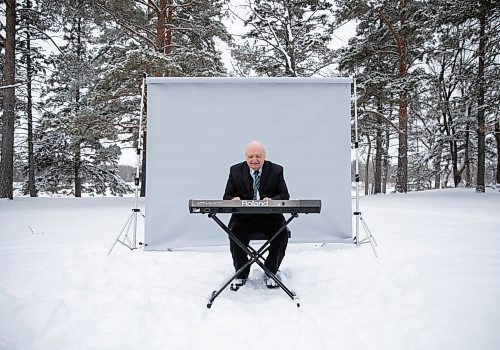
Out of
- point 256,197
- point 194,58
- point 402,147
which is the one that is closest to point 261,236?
point 256,197

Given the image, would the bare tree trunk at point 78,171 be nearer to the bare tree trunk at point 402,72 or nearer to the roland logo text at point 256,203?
the bare tree trunk at point 402,72

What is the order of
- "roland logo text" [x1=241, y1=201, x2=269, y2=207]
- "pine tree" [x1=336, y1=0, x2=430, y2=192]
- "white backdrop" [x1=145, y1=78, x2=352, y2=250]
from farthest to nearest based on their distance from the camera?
"pine tree" [x1=336, y1=0, x2=430, y2=192], "white backdrop" [x1=145, y1=78, x2=352, y2=250], "roland logo text" [x1=241, y1=201, x2=269, y2=207]

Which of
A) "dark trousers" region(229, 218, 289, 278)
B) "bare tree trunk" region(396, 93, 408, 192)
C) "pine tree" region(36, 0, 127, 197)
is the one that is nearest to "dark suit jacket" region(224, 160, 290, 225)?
"dark trousers" region(229, 218, 289, 278)

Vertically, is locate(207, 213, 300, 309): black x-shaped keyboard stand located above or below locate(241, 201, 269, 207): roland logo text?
below

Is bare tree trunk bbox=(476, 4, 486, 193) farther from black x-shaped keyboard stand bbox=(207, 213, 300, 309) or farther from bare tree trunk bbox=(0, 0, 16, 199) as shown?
bare tree trunk bbox=(0, 0, 16, 199)

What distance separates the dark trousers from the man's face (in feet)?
1.58

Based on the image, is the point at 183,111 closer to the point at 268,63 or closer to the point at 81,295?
the point at 81,295

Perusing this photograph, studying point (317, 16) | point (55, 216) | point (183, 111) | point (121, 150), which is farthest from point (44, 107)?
point (183, 111)

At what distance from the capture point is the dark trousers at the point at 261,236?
3.00 metres

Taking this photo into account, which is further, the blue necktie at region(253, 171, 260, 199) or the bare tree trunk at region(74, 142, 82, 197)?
the bare tree trunk at region(74, 142, 82, 197)

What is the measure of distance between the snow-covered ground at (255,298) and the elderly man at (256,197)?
25 cm

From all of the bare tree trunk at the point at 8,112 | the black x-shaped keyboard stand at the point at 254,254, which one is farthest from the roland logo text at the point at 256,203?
the bare tree trunk at the point at 8,112

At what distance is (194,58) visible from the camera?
355 inches

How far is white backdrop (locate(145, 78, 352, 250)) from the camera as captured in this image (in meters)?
4.10
